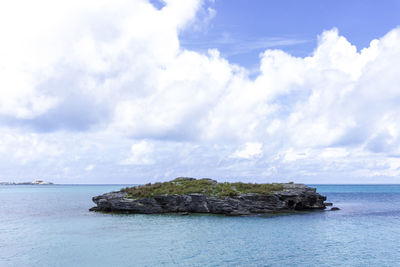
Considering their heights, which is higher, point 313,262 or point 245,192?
point 245,192

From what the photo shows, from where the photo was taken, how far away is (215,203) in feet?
215

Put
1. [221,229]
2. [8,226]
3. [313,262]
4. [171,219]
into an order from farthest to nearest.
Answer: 1. [171,219]
2. [8,226]
3. [221,229]
4. [313,262]

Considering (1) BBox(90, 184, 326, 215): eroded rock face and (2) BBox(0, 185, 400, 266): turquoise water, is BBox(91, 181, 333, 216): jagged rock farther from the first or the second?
(2) BBox(0, 185, 400, 266): turquoise water

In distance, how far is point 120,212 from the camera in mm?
71000

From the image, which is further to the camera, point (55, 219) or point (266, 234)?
point (55, 219)

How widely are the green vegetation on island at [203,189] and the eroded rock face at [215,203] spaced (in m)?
1.52

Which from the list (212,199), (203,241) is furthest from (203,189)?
(203,241)

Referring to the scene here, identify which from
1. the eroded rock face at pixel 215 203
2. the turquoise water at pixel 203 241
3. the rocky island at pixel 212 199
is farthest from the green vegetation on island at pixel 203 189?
the turquoise water at pixel 203 241

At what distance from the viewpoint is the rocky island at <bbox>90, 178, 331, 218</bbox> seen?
6594cm

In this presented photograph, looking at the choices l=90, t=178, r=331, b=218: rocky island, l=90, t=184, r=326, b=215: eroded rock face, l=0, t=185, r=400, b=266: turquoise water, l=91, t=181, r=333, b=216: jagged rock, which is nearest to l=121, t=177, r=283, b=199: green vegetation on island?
l=90, t=178, r=331, b=218: rocky island

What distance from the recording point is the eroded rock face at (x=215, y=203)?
65438 millimetres

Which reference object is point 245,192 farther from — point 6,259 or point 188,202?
point 6,259

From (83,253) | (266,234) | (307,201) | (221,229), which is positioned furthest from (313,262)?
(307,201)

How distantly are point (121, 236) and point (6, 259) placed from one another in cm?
1452
